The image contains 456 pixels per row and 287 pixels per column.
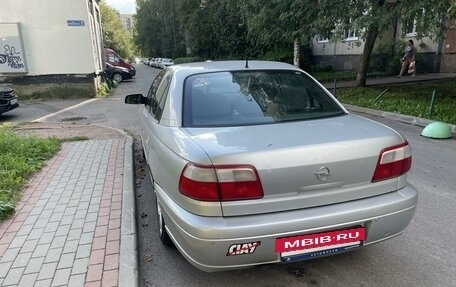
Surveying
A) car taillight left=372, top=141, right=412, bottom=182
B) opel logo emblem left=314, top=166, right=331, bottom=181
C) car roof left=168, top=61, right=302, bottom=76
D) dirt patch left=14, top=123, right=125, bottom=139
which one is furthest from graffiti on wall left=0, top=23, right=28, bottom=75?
car taillight left=372, top=141, right=412, bottom=182

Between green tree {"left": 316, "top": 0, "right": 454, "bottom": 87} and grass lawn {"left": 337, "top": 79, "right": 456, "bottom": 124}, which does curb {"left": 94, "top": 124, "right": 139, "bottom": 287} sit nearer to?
grass lawn {"left": 337, "top": 79, "right": 456, "bottom": 124}

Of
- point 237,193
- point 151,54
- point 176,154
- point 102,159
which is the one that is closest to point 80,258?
point 176,154

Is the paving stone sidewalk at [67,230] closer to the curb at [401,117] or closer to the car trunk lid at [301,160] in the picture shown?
the car trunk lid at [301,160]

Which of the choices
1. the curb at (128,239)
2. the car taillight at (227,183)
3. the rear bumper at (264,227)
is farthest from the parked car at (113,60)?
the car taillight at (227,183)

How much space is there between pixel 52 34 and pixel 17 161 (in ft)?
33.5

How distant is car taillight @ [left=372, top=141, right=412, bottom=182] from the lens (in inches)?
102

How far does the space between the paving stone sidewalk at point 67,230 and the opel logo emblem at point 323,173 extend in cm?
163

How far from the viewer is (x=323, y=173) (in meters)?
2.42

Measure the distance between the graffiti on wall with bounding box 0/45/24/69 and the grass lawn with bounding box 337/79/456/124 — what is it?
475 inches

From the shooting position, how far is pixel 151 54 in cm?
6638

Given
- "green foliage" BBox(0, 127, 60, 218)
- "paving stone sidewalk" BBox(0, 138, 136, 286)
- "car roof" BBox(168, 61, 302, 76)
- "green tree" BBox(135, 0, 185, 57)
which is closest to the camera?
"paving stone sidewalk" BBox(0, 138, 136, 286)

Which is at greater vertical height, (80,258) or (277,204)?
(277,204)

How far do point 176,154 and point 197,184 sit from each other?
37 cm

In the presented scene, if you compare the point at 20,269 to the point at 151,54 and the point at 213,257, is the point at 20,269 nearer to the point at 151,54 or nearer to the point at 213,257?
the point at 213,257
